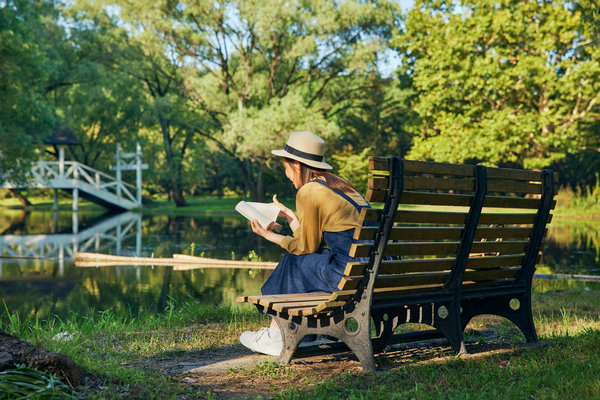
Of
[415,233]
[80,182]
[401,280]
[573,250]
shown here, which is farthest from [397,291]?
[80,182]

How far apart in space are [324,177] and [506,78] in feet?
71.9

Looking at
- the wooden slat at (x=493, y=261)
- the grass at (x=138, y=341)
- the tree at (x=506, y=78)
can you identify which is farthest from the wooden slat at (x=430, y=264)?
the tree at (x=506, y=78)

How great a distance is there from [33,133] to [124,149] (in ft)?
51.5

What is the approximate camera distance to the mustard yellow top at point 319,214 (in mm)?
4020

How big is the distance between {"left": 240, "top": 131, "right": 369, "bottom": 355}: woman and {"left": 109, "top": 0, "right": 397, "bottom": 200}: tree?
2510 centimetres

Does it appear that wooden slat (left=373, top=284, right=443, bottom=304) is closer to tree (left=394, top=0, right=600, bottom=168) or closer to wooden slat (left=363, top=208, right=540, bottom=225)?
wooden slat (left=363, top=208, right=540, bottom=225)

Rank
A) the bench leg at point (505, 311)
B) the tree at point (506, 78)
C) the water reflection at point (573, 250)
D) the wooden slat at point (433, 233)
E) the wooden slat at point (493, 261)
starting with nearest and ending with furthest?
the wooden slat at point (433, 233), the wooden slat at point (493, 261), the bench leg at point (505, 311), the water reflection at point (573, 250), the tree at point (506, 78)

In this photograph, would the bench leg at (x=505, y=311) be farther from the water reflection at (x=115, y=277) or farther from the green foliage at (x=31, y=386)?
the water reflection at (x=115, y=277)

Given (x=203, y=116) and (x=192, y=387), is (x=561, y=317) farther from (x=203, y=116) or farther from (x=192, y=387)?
(x=203, y=116)

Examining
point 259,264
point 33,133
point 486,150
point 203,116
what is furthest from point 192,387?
point 203,116

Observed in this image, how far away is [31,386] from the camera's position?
282 cm

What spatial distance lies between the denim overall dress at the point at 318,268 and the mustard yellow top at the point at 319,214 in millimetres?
46

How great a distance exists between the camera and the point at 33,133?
90.0ft

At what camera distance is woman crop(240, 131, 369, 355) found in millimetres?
4023
